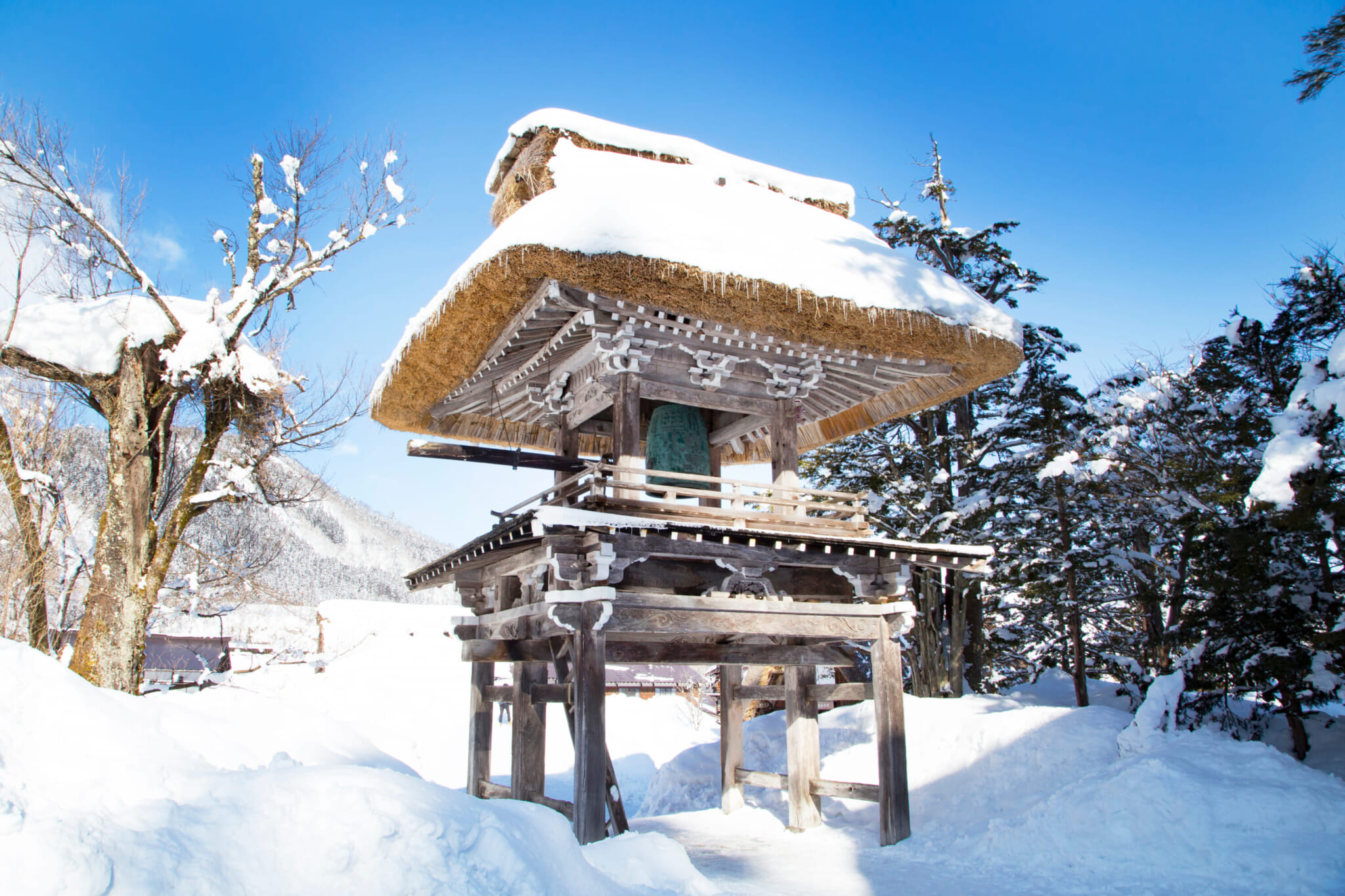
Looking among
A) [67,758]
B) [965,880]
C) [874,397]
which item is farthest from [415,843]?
[874,397]

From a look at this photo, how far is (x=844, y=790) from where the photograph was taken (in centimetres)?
923

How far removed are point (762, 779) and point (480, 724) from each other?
3.88 meters

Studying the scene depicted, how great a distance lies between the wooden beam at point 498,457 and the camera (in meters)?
8.99

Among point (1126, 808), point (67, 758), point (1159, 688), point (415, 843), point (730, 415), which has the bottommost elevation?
point (1126, 808)

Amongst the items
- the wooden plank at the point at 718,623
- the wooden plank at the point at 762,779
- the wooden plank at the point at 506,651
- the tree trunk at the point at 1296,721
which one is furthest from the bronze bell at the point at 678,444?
the tree trunk at the point at 1296,721

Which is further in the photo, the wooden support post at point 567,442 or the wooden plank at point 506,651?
the wooden support post at point 567,442

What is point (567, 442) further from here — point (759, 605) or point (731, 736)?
point (731, 736)

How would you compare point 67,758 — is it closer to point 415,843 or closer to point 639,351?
point 415,843

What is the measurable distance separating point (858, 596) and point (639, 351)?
12.1 ft

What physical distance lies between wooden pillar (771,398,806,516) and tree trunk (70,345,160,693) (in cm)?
732

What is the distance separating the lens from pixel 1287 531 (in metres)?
8.35

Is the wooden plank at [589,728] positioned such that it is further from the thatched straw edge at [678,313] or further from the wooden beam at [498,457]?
the thatched straw edge at [678,313]

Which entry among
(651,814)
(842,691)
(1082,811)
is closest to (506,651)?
(842,691)

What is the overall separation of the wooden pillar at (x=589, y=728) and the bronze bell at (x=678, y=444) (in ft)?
7.45
